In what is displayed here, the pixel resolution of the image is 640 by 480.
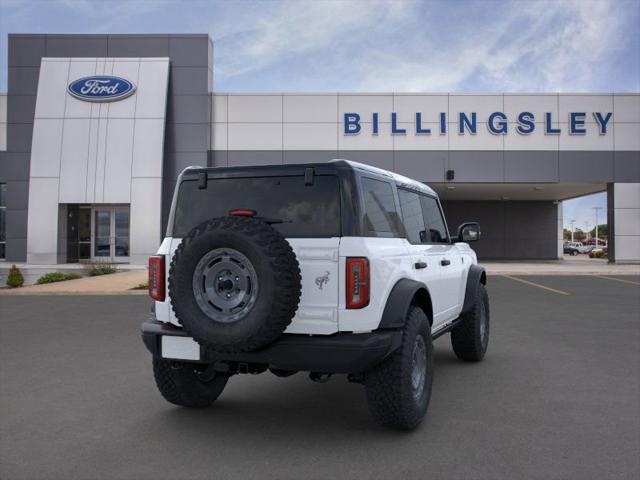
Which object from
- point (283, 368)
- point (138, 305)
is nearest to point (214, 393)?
point (283, 368)

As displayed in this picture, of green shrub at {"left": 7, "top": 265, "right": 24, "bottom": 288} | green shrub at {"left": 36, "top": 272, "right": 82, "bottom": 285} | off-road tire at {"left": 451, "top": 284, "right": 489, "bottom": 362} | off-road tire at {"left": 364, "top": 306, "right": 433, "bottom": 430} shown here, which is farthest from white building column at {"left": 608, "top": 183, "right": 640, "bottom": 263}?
off-road tire at {"left": 364, "top": 306, "right": 433, "bottom": 430}

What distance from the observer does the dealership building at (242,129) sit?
26.1 metres

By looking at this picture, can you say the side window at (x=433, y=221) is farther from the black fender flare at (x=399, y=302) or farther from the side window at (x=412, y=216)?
the black fender flare at (x=399, y=302)

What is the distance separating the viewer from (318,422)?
4.49 metres

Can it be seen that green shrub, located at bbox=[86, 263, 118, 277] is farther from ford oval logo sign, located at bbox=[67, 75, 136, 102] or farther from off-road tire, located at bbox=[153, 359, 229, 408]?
off-road tire, located at bbox=[153, 359, 229, 408]

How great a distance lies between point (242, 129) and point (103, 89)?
6.45 metres

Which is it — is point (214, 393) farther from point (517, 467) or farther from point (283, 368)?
point (517, 467)

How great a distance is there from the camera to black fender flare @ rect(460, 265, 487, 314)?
6207mm

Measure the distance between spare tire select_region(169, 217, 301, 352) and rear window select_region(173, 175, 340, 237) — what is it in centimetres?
33

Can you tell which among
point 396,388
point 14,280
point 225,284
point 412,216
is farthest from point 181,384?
point 14,280

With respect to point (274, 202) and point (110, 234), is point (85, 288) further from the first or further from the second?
point (110, 234)

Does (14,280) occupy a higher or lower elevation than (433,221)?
lower

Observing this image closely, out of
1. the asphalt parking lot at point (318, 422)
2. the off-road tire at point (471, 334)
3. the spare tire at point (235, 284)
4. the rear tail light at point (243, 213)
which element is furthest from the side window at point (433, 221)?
the spare tire at point (235, 284)

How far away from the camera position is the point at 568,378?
582 cm
